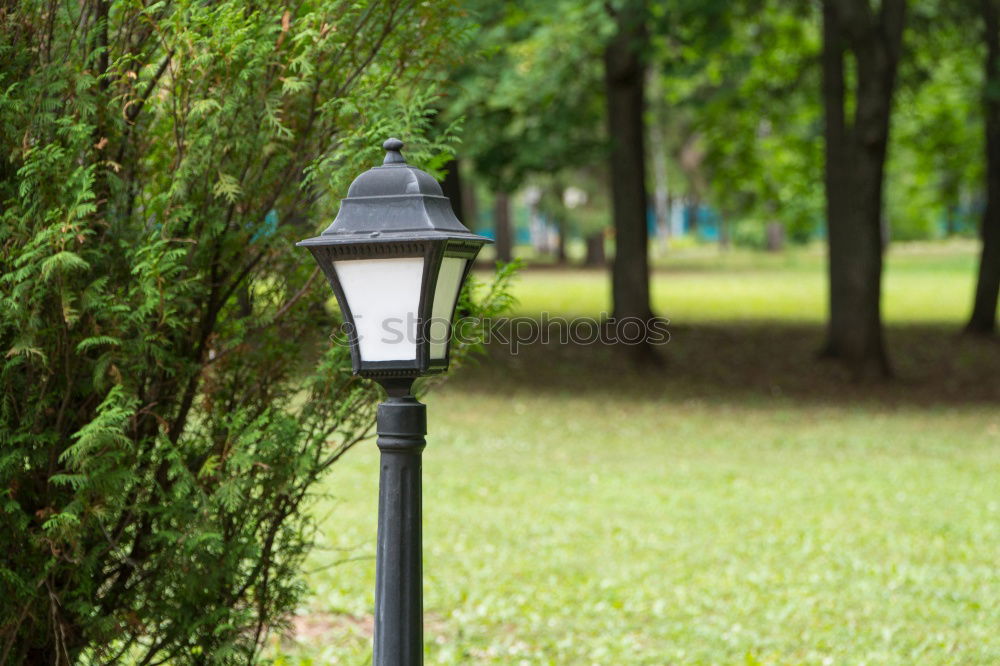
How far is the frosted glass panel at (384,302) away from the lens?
339 centimetres

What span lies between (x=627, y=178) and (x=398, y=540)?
17718mm

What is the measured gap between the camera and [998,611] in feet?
25.3

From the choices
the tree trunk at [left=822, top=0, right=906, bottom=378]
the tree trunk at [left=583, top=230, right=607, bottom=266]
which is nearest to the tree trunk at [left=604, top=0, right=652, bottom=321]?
the tree trunk at [left=822, top=0, right=906, bottom=378]

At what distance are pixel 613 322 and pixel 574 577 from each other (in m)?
13.8

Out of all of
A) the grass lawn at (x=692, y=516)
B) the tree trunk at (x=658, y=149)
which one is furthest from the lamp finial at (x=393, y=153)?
the tree trunk at (x=658, y=149)

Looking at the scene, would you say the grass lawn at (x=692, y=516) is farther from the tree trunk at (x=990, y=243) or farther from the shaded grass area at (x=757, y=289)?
the shaded grass area at (x=757, y=289)

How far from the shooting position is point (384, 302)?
3420mm

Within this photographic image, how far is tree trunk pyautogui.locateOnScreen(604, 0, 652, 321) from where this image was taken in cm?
2064

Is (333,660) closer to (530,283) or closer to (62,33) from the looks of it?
(62,33)

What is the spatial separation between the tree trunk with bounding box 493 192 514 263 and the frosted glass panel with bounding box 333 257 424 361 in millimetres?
39799

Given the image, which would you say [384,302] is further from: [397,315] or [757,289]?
[757,289]

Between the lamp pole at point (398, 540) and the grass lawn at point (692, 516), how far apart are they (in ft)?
4.57

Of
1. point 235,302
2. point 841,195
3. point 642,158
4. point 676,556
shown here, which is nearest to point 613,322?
point 642,158

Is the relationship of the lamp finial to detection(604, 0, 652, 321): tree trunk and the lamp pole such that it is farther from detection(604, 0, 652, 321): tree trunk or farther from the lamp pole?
detection(604, 0, 652, 321): tree trunk
